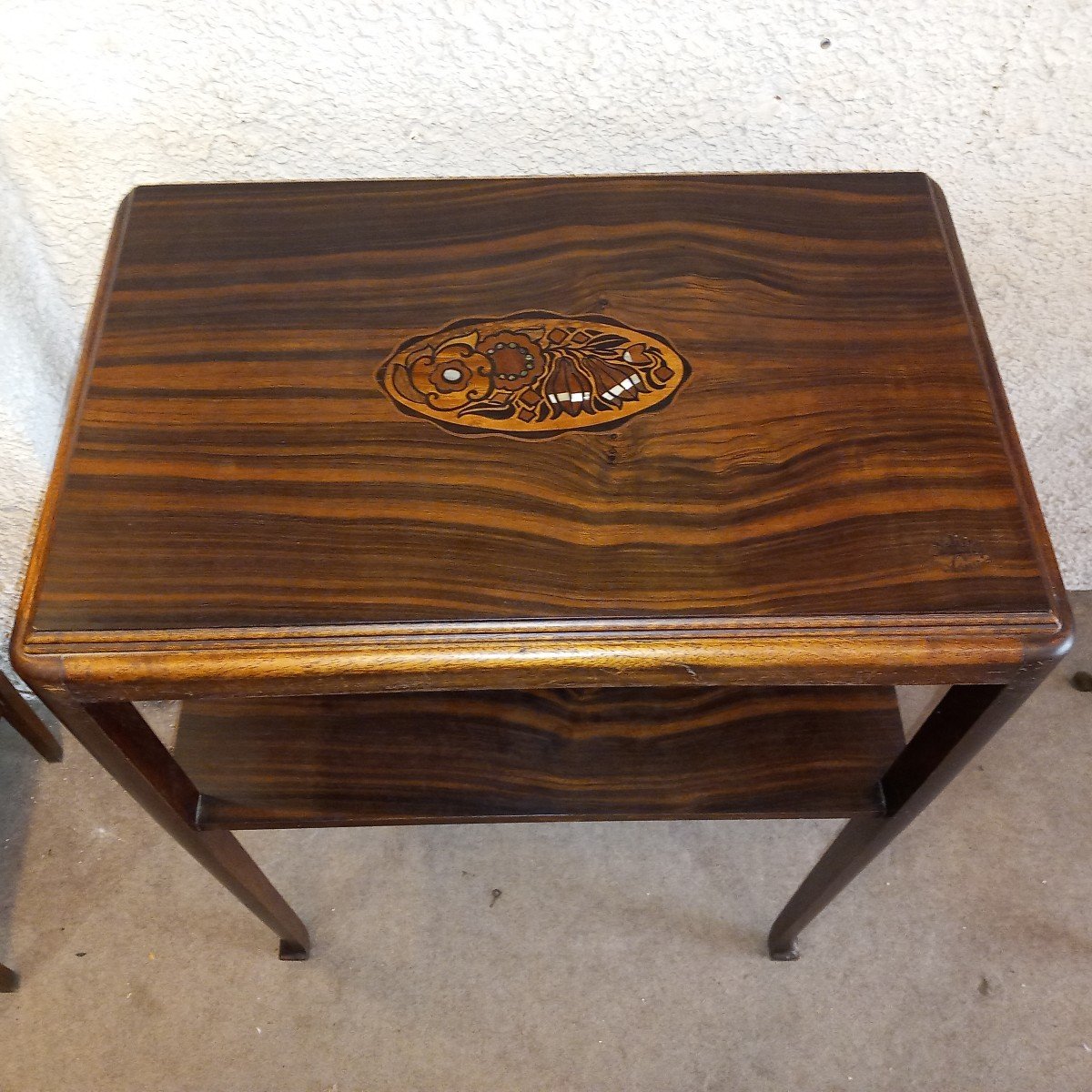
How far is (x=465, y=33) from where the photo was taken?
795 millimetres

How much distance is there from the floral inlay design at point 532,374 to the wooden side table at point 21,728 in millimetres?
749

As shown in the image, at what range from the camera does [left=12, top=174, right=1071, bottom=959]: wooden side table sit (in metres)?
0.59

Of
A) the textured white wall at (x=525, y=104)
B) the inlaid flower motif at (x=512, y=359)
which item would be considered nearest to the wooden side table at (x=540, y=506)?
the inlaid flower motif at (x=512, y=359)

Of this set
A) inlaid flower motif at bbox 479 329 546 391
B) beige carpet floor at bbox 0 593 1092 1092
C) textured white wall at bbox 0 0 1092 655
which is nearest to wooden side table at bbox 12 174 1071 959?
inlaid flower motif at bbox 479 329 546 391

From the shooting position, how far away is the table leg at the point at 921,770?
0.64 m

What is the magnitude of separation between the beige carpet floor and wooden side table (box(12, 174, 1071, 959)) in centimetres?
36

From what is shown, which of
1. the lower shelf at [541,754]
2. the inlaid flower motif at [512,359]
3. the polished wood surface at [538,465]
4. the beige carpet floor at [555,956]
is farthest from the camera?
the beige carpet floor at [555,956]

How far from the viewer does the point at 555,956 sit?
3.77ft

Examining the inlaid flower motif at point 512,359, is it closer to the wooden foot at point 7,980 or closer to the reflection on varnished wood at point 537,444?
the reflection on varnished wood at point 537,444

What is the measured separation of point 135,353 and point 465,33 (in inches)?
14.6

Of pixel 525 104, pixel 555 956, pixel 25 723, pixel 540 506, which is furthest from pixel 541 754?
pixel 25 723

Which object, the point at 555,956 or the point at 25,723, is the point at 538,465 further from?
the point at 25,723

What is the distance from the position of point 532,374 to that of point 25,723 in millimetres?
872

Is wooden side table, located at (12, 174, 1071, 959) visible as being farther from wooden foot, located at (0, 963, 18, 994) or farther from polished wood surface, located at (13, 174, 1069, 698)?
wooden foot, located at (0, 963, 18, 994)
